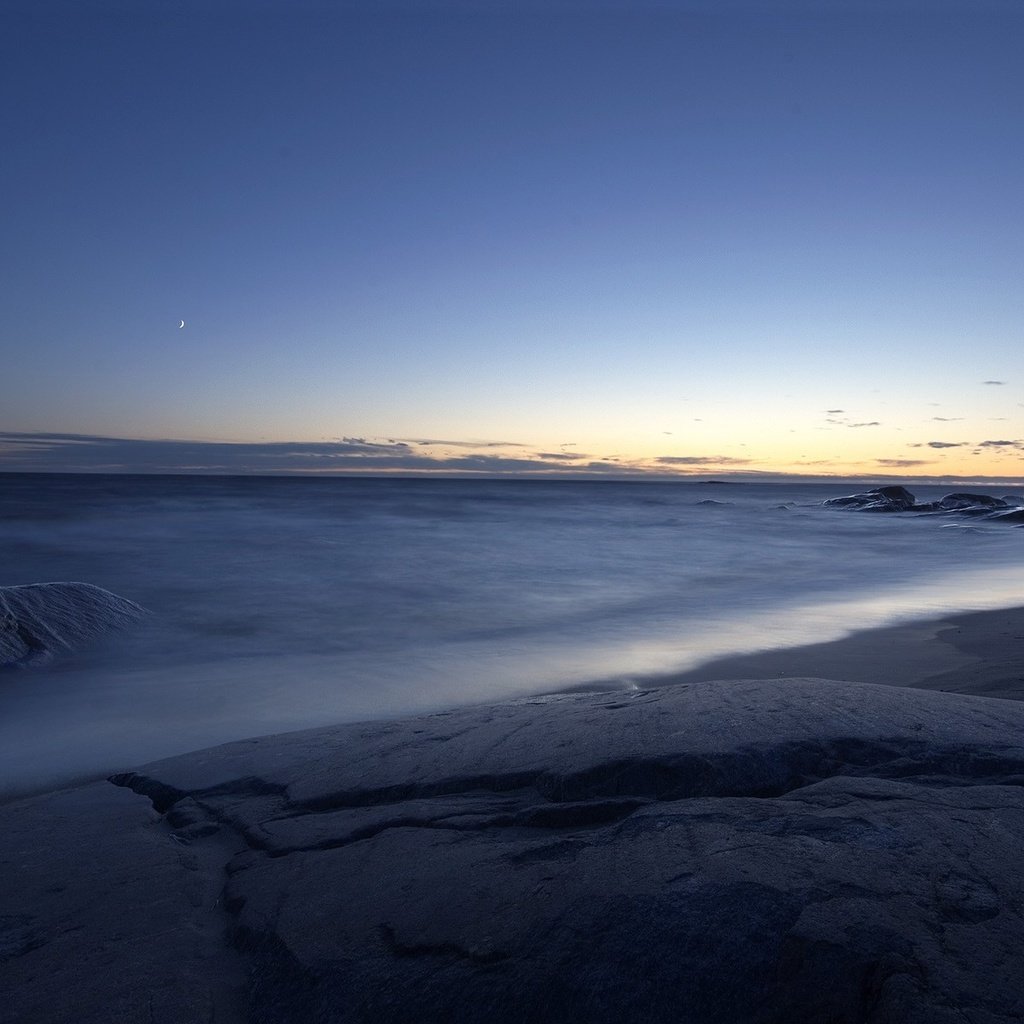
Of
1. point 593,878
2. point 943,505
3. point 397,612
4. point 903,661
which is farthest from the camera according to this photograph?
point 943,505

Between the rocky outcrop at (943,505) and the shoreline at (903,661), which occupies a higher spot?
the rocky outcrop at (943,505)

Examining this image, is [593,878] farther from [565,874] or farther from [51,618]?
[51,618]

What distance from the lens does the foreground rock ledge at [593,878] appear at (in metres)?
1.65

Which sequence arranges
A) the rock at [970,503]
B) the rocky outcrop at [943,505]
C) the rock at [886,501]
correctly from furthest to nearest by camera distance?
the rock at [886,501] → the rock at [970,503] → the rocky outcrop at [943,505]

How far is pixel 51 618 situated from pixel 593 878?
6564 millimetres

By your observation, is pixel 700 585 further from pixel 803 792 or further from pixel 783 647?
pixel 803 792

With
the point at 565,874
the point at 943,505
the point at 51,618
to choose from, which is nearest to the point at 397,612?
the point at 51,618

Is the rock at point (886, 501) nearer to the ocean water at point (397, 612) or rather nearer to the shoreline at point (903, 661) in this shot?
the ocean water at point (397, 612)

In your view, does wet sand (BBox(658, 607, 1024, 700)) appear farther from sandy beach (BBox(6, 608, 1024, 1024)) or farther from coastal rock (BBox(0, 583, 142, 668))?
coastal rock (BBox(0, 583, 142, 668))

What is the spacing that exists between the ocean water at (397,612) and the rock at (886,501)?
9.18m

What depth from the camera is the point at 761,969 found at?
1.64 meters

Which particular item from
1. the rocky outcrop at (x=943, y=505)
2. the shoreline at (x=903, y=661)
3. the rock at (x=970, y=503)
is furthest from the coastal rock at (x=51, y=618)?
the rock at (x=970, y=503)

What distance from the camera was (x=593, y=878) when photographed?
1963 mm

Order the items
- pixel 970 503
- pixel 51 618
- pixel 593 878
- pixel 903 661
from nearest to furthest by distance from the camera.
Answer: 1. pixel 593 878
2. pixel 903 661
3. pixel 51 618
4. pixel 970 503
